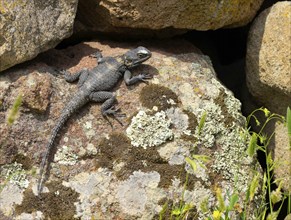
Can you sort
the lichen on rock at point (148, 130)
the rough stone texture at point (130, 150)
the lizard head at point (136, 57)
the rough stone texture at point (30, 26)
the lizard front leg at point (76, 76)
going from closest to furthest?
the rough stone texture at point (130, 150) → the rough stone texture at point (30, 26) → the lichen on rock at point (148, 130) → the lizard front leg at point (76, 76) → the lizard head at point (136, 57)

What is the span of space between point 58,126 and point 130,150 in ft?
2.43

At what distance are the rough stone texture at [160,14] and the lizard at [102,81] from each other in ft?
1.12

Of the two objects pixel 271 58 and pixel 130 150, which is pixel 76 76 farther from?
pixel 271 58

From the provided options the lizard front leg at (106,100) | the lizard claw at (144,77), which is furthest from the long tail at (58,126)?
the lizard claw at (144,77)

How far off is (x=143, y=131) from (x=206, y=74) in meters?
1.19

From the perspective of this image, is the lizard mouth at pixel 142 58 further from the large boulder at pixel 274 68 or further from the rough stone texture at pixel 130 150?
the large boulder at pixel 274 68

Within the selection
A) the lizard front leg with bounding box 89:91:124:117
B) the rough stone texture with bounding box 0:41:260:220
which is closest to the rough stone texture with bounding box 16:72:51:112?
the rough stone texture with bounding box 0:41:260:220

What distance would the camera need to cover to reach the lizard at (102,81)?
5.19 metres

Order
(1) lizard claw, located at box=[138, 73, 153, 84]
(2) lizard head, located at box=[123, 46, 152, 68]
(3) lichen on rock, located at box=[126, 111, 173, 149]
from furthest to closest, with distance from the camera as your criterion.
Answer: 1. (2) lizard head, located at box=[123, 46, 152, 68]
2. (1) lizard claw, located at box=[138, 73, 153, 84]
3. (3) lichen on rock, located at box=[126, 111, 173, 149]

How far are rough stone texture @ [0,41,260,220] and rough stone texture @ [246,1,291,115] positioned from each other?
59 cm

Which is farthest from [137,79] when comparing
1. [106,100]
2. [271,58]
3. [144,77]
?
A: [271,58]

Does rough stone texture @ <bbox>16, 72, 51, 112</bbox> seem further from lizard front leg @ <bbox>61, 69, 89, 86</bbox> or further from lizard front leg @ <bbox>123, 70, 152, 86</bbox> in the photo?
lizard front leg @ <bbox>123, 70, 152, 86</bbox>

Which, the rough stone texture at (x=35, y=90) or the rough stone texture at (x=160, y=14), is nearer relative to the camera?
the rough stone texture at (x=35, y=90)

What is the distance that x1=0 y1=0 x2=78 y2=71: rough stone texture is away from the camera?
5105mm
